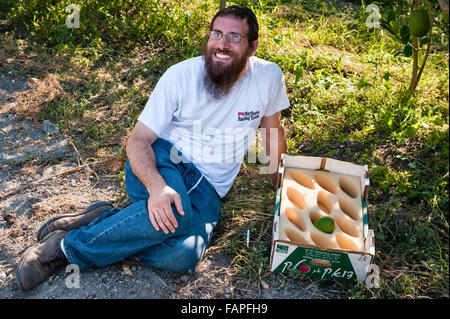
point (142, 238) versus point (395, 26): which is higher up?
point (395, 26)

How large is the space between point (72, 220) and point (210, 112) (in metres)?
0.97

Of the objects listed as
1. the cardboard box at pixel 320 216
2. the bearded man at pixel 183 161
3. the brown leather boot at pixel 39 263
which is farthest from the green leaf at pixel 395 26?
the brown leather boot at pixel 39 263

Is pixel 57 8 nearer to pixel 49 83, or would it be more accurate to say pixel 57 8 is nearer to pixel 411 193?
pixel 49 83

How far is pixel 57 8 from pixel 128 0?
679mm

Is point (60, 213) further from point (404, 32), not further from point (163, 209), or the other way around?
point (404, 32)

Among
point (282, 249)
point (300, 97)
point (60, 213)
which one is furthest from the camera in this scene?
point (300, 97)

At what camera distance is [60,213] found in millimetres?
2736

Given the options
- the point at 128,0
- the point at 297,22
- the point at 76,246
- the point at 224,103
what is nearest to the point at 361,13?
the point at 297,22

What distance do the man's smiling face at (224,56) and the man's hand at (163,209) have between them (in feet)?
2.01

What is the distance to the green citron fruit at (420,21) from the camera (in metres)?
2.62

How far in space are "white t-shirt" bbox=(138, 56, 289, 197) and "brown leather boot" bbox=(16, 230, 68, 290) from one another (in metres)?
0.79

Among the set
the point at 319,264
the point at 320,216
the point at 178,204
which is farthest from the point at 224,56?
the point at 319,264

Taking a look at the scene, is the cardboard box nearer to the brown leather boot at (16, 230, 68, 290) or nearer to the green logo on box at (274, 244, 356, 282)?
the green logo on box at (274, 244, 356, 282)

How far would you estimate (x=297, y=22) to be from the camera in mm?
4402
